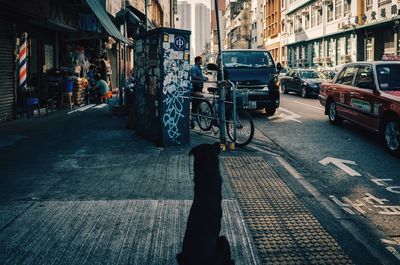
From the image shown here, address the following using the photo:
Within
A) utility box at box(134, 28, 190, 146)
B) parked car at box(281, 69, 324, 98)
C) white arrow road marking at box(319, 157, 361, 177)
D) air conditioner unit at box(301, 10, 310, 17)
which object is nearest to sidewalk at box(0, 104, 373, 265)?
utility box at box(134, 28, 190, 146)

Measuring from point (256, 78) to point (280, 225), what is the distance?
1022 cm

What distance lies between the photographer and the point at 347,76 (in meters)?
11.6

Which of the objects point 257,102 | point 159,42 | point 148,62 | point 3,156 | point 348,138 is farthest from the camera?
point 257,102

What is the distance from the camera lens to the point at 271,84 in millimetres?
14367

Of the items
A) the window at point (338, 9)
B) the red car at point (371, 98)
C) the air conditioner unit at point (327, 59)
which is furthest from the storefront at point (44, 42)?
the air conditioner unit at point (327, 59)

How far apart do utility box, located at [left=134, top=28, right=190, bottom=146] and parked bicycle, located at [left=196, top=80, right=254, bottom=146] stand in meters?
0.78

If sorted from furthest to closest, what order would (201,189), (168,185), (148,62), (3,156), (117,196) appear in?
1. (148,62)
2. (3,156)
3. (168,185)
4. (117,196)
5. (201,189)

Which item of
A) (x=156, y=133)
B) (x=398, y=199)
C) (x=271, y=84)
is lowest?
(x=398, y=199)

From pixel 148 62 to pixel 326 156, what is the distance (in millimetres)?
4050

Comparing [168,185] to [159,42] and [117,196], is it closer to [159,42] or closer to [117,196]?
[117,196]

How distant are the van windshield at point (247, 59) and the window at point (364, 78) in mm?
4738

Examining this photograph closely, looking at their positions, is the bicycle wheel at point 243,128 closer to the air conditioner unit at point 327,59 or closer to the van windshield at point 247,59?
the van windshield at point 247,59

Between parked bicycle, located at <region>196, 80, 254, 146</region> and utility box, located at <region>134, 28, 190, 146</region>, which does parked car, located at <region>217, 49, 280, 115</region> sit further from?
utility box, located at <region>134, 28, 190, 146</region>

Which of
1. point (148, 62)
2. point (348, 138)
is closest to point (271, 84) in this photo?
point (348, 138)
